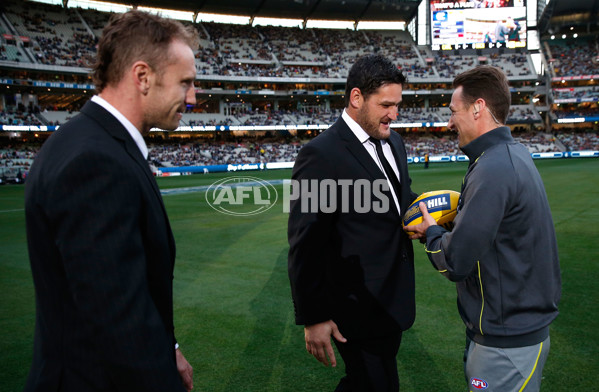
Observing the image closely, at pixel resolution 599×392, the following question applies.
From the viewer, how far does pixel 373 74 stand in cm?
284

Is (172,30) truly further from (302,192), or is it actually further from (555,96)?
(555,96)

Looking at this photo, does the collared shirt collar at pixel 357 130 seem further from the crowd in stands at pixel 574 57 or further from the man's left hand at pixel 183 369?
the crowd in stands at pixel 574 57

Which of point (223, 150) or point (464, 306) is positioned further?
point (223, 150)

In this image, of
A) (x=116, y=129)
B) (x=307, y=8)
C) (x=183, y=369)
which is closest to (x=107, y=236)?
(x=116, y=129)

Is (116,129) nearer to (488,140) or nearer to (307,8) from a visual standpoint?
(488,140)

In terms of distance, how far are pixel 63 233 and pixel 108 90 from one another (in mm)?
667

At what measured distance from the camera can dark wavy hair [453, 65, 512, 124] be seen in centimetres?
252

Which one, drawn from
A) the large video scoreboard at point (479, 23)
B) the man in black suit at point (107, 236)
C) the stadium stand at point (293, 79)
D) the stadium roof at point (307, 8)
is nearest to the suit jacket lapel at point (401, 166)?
the man in black suit at point (107, 236)

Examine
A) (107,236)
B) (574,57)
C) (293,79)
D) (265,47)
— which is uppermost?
(265,47)

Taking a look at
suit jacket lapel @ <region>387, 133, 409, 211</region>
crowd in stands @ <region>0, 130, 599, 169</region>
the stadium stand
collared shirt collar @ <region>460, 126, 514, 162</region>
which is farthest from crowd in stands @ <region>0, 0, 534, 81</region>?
collared shirt collar @ <region>460, 126, 514, 162</region>

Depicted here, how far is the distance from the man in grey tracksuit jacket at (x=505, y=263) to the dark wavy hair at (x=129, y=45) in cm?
175

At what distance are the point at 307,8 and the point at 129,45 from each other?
74712 millimetres

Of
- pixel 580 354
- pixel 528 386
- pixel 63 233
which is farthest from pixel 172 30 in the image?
pixel 580 354

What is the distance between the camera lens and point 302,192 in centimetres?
268
